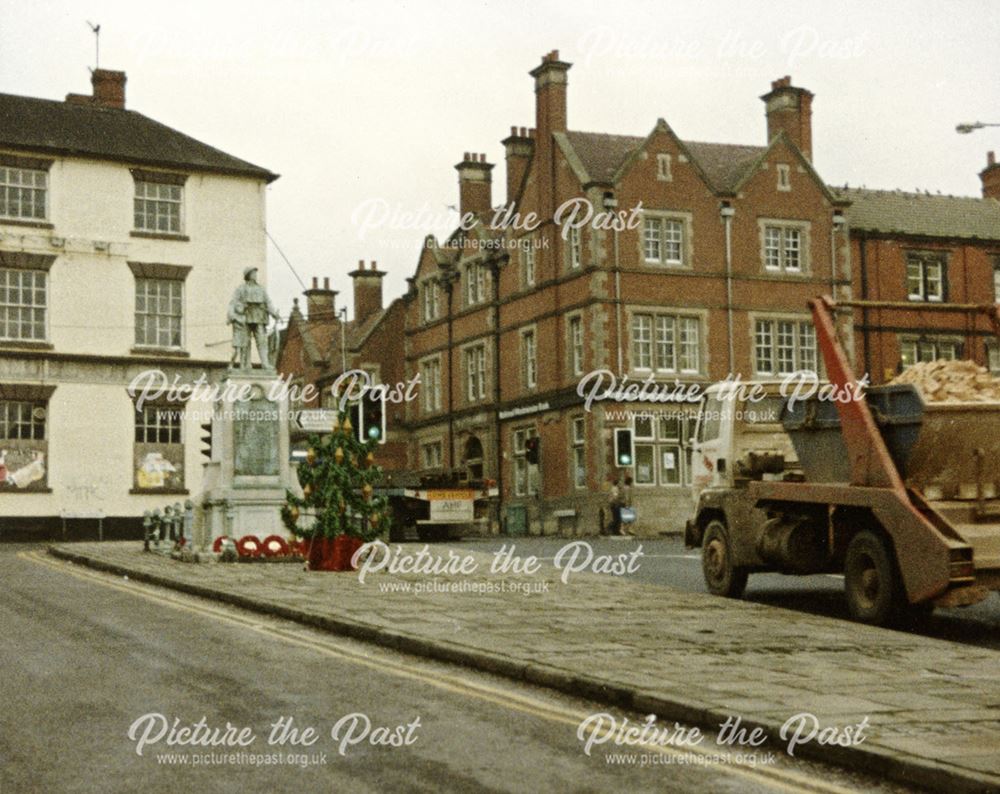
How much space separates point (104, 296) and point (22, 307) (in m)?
2.25

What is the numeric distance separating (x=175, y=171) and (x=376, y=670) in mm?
32731

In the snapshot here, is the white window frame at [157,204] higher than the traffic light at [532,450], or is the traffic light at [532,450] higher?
the white window frame at [157,204]

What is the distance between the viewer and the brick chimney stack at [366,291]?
229 ft

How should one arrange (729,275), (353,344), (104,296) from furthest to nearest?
(353,344)
(729,275)
(104,296)

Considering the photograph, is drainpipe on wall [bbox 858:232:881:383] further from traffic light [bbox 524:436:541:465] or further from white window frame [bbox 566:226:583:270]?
traffic light [bbox 524:436:541:465]

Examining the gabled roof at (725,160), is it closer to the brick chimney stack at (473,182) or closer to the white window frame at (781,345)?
the white window frame at (781,345)

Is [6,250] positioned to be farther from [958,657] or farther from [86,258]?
[958,657]

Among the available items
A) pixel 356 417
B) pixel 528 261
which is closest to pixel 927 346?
pixel 528 261

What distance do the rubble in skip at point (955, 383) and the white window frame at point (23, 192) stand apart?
30987 millimetres

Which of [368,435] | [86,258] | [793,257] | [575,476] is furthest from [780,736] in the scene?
[793,257]

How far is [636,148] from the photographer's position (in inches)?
1886

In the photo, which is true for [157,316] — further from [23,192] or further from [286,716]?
[286,716]

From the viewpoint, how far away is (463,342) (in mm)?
56344

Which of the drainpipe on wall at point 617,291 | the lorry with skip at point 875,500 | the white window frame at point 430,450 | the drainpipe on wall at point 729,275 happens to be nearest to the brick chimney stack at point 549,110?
the drainpipe on wall at point 617,291
